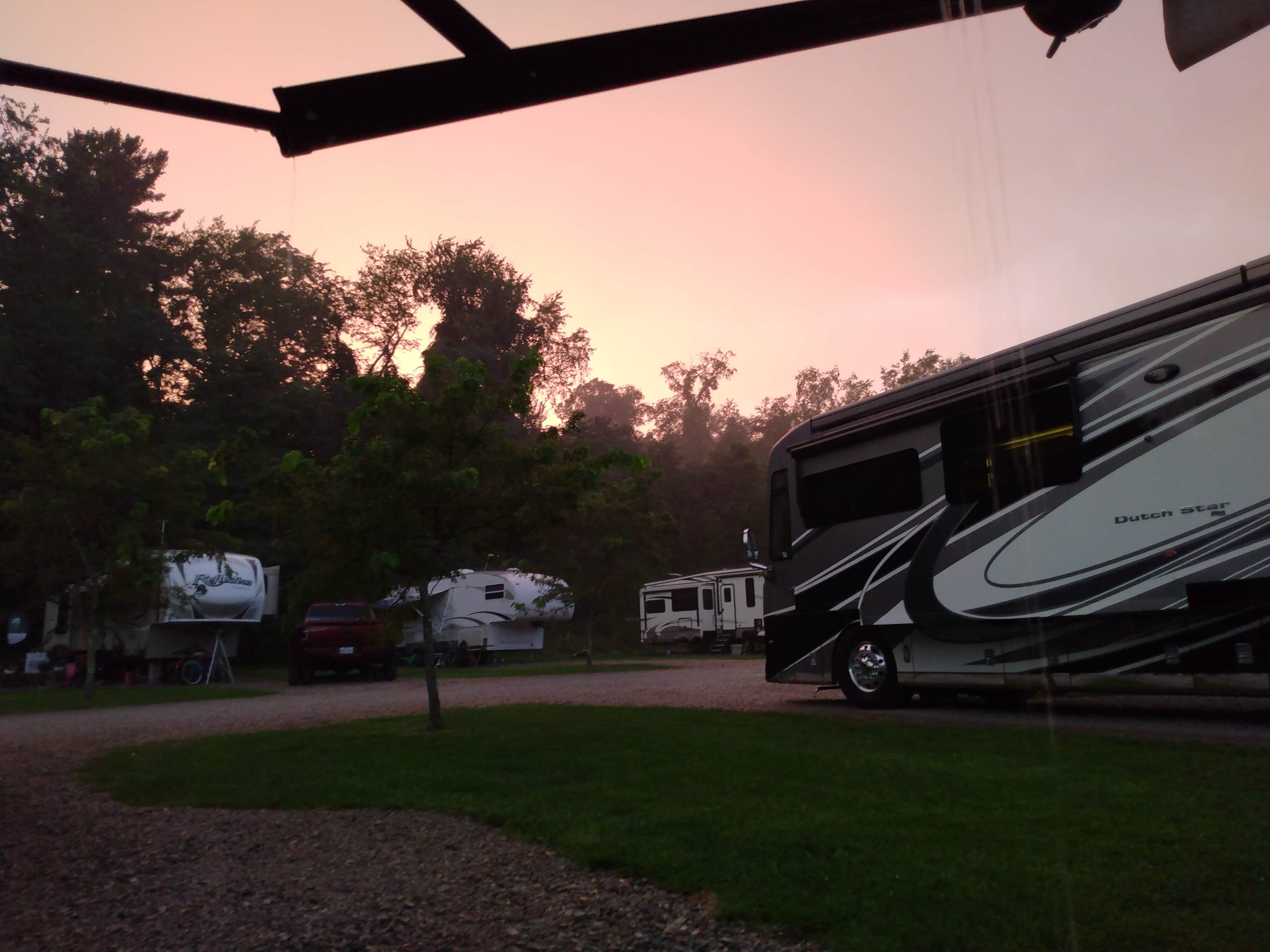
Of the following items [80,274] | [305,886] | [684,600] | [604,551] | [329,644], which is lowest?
[305,886]

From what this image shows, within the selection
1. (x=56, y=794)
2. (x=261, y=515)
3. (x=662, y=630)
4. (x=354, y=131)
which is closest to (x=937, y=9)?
(x=354, y=131)

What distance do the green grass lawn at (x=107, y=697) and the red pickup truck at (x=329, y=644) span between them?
→ 1.27m

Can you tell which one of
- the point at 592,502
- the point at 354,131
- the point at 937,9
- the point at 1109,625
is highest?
the point at 592,502

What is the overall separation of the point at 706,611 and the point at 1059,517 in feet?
78.7

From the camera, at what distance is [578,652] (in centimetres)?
3541

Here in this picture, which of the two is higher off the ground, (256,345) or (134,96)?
(256,345)

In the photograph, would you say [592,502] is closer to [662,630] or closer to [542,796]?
[662,630]

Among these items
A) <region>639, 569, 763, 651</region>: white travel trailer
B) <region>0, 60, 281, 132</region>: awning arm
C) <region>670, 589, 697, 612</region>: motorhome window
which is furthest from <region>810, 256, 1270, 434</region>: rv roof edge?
<region>670, 589, 697, 612</region>: motorhome window

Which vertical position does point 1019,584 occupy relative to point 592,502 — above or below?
below

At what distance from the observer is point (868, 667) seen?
11883mm

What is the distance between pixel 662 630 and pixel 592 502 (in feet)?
40.4

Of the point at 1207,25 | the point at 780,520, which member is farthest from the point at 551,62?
the point at 780,520

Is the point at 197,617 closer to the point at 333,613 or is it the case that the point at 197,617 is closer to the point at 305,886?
the point at 333,613

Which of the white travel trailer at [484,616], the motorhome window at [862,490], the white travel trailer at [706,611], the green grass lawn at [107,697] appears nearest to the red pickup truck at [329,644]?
the green grass lawn at [107,697]
